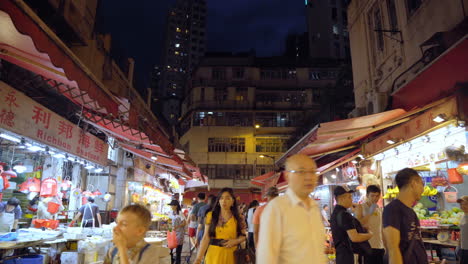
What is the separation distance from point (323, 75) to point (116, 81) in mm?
36753

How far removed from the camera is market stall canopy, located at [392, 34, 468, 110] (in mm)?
4852

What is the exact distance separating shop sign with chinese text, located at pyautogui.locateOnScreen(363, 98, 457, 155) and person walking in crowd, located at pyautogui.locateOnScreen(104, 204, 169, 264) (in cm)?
564

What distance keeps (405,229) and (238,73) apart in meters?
41.7

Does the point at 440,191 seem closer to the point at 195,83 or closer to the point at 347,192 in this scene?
the point at 347,192

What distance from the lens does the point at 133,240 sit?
2.50m

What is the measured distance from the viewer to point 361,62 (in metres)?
12.9

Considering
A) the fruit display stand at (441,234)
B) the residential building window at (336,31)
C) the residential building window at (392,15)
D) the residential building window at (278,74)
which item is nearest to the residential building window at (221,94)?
the residential building window at (278,74)

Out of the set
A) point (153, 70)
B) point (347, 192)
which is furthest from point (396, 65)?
point (153, 70)

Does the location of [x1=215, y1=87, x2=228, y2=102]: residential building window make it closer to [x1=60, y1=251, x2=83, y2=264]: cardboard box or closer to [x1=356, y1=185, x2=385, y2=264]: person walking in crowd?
[x1=60, y1=251, x2=83, y2=264]: cardboard box

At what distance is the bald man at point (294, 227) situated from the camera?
91.9 inches

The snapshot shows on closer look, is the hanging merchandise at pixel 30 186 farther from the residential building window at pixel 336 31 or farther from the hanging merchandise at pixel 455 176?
the residential building window at pixel 336 31

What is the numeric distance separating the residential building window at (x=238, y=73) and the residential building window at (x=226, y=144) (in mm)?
8915

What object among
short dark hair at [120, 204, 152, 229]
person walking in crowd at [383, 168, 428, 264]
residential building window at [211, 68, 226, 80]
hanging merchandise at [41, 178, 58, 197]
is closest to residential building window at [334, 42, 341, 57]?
residential building window at [211, 68, 226, 80]

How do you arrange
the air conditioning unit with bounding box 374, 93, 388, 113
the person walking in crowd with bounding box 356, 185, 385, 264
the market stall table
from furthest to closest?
the air conditioning unit with bounding box 374, 93, 388, 113 → the market stall table → the person walking in crowd with bounding box 356, 185, 385, 264
